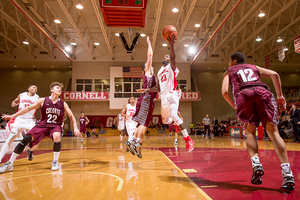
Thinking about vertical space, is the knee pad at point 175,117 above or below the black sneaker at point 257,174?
above

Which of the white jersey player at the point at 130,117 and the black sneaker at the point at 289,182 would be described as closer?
the black sneaker at the point at 289,182

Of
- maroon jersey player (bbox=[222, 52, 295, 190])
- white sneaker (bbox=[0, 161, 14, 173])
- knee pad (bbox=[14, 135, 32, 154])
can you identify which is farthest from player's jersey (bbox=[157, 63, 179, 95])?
white sneaker (bbox=[0, 161, 14, 173])

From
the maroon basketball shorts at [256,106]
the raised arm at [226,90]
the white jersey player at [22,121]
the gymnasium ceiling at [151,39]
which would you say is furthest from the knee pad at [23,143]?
the gymnasium ceiling at [151,39]

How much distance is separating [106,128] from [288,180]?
22.7 m

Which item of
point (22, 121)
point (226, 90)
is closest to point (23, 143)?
point (22, 121)

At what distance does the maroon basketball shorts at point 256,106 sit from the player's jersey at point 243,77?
0.23 feet

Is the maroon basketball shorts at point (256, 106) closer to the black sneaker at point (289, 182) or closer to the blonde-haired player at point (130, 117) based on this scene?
the black sneaker at point (289, 182)

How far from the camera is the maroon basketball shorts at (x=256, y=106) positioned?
2258 millimetres

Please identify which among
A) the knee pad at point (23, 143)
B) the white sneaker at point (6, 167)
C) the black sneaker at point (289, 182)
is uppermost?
the knee pad at point (23, 143)

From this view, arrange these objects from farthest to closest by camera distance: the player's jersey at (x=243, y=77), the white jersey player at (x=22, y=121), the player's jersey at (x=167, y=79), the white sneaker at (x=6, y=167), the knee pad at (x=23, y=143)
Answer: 1. the white jersey player at (x=22, y=121)
2. the player's jersey at (x=167, y=79)
3. the knee pad at (x=23, y=143)
4. the white sneaker at (x=6, y=167)
5. the player's jersey at (x=243, y=77)

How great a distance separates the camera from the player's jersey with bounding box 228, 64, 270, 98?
238 centimetres

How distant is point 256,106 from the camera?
2330mm

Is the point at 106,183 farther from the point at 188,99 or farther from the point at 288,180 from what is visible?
the point at 188,99

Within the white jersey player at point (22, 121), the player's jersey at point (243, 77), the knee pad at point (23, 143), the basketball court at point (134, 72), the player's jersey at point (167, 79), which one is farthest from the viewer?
the white jersey player at point (22, 121)
